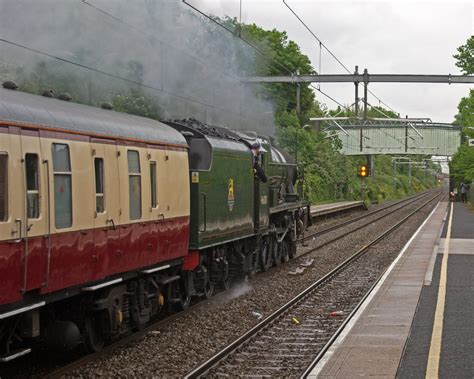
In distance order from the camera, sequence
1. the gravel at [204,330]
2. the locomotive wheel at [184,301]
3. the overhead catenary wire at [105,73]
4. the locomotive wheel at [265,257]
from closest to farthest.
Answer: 1. the gravel at [204,330]
2. the overhead catenary wire at [105,73]
3. the locomotive wheel at [184,301]
4. the locomotive wheel at [265,257]

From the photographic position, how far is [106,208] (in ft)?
29.1

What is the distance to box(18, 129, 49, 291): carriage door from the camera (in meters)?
7.16

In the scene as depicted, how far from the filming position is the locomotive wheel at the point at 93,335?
9.23m

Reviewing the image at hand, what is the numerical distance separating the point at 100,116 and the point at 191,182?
315 centimetres

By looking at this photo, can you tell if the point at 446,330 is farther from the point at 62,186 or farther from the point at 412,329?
the point at 62,186

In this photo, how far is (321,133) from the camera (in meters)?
55.9

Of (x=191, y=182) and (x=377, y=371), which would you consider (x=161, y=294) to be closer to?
(x=191, y=182)

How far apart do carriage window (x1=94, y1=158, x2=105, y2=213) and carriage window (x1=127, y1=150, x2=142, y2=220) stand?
744mm

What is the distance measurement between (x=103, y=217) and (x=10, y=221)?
1.96 metres

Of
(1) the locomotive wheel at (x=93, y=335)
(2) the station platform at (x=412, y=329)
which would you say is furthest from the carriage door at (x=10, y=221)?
(2) the station platform at (x=412, y=329)

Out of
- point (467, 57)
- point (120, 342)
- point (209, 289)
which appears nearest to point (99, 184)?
point (120, 342)

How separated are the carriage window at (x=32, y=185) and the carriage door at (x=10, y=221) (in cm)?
19

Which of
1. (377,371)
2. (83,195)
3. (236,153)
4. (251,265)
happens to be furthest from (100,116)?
(251,265)

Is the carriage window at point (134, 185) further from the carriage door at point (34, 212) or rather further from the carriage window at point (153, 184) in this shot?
the carriage door at point (34, 212)
